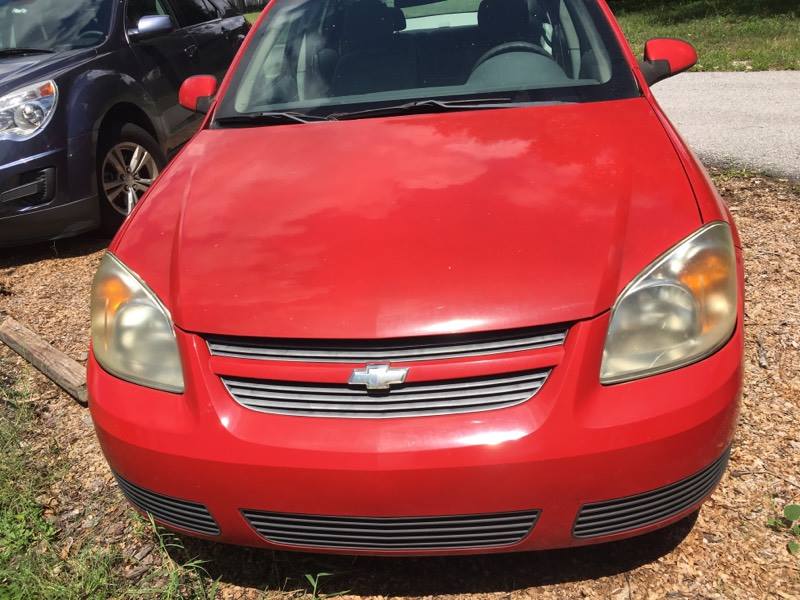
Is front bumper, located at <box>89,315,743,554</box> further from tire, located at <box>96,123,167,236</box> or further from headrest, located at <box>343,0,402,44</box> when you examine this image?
tire, located at <box>96,123,167,236</box>

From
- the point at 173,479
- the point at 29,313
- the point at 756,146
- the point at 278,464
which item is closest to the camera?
the point at 278,464

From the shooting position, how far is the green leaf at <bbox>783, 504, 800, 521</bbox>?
2159 millimetres

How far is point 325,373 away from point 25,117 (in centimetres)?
348

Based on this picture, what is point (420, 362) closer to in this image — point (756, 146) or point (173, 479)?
point (173, 479)

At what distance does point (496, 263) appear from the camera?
182cm

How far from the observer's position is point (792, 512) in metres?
2.17

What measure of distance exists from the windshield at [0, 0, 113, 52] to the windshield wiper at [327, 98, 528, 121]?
3.15 metres

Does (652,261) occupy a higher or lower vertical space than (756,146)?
higher

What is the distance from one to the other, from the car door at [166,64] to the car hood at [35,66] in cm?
42

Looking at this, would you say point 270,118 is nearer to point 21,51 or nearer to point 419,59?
point 419,59

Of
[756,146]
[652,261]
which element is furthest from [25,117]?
[756,146]

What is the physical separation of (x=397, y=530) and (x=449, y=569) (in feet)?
1.57

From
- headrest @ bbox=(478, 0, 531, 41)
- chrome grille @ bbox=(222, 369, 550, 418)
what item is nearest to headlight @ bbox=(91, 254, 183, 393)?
chrome grille @ bbox=(222, 369, 550, 418)

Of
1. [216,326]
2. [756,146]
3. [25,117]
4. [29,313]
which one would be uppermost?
[216,326]
